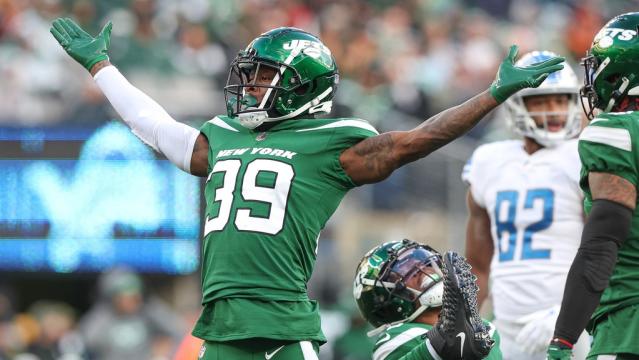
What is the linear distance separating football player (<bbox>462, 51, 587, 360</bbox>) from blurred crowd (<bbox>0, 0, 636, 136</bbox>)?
470 cm

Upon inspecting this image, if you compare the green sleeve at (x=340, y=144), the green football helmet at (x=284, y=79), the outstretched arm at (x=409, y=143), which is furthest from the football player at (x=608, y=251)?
the green football helmet at (x=284, y=79)

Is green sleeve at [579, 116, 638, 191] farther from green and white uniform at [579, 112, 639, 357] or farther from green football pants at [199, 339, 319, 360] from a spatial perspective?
green football pants at [199, 339, 319, 360]

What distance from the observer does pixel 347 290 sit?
11.5 m

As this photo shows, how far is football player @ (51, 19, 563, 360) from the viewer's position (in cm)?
486

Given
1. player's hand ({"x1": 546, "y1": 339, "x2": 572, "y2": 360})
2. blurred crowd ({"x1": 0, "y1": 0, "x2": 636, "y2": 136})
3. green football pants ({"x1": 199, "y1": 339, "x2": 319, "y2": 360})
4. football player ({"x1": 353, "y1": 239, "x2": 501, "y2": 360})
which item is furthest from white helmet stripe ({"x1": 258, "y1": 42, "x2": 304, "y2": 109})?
blurred crowd ({"x1": 0, "y1": 0, "x2": 636, "y2": 136})

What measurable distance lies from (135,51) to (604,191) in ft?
30.8

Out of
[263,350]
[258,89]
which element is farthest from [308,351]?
[258,89]

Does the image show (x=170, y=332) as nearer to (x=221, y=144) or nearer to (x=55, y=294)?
(x=55, y=294)

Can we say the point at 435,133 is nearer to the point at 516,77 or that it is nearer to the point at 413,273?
the point at 516,77

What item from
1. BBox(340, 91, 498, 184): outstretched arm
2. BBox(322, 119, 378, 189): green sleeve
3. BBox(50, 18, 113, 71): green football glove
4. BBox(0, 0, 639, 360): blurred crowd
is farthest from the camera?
BBox(0, 0, 639, 360): blurred crowd

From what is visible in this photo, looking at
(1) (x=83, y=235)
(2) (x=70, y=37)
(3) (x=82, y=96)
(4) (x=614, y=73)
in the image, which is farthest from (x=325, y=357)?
(4) (x=614, y=73)

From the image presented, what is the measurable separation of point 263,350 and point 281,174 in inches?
26.2

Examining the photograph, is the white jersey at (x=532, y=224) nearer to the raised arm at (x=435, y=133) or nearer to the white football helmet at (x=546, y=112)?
the white football helmet at (x=546, y=112)

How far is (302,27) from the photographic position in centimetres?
1501
